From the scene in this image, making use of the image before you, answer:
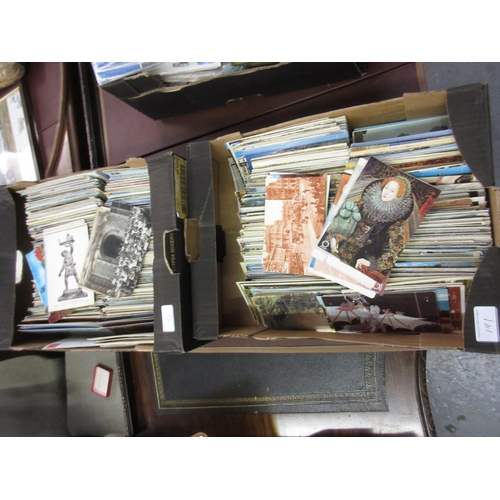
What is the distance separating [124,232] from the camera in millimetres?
1129

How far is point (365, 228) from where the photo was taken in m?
0.93

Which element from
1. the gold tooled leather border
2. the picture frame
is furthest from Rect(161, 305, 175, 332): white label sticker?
the picture frame

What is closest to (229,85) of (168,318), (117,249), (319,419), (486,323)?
(117,249)

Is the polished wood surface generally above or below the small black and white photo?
below

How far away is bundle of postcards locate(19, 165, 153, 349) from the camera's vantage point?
3.67 feet

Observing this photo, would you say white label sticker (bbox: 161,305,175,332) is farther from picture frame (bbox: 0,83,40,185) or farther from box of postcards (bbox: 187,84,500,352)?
picture frame (bbox: 0,83,40,185)

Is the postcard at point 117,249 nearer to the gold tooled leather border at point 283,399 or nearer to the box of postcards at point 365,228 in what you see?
the box of postcards at point 365,228

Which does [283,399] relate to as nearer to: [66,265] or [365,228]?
[365,228]

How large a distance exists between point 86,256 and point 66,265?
10cm

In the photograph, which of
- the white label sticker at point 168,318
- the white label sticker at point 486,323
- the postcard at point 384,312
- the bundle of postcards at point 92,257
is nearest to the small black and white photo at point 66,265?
the bundle of postcards at point 92,257

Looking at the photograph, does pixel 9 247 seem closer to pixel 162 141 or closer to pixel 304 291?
pixel 162 141

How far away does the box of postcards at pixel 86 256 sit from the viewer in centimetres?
111

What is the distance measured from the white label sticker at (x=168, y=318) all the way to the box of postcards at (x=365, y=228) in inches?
2.5

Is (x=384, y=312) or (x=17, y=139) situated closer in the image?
(x=384, y=312)
